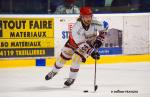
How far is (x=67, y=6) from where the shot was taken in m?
9.42

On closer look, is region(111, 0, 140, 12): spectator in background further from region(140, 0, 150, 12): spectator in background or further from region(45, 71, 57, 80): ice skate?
region(45, 71, 57, 80): ice skate

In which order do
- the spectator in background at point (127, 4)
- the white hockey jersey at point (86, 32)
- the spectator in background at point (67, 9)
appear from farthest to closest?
the spectator in background at point (127, 4) → the spectator in background at point (67, 9) → the white hockey jersey at point (86, 32)

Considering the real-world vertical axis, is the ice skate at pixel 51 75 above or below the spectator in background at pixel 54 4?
below

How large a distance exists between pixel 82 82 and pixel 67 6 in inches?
89.9

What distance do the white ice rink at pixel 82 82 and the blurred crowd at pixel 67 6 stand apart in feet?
3.36

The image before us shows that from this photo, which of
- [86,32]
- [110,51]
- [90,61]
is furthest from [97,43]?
[110,51]

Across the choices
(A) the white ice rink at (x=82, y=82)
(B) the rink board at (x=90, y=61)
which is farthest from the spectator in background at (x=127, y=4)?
(A) the white ice rink at (x=82, y=82)

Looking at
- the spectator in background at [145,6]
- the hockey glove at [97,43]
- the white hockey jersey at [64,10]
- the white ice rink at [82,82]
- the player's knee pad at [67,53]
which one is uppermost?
the spectator in background at [145,6]

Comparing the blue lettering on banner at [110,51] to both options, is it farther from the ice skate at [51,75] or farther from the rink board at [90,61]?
the ice skate at [51,75]

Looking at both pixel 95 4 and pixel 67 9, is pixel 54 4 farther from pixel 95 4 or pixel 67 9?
pixel 95 4

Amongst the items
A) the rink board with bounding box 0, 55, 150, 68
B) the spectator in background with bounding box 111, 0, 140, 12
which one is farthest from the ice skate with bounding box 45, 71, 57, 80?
the spectator in background with bounding box 111, 0, 140, 12

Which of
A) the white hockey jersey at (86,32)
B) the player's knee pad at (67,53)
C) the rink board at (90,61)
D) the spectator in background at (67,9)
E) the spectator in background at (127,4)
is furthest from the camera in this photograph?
the spectator in background at (127,4)

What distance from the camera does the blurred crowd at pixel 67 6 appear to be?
9219mm

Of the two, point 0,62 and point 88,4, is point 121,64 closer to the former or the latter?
point 88,4
